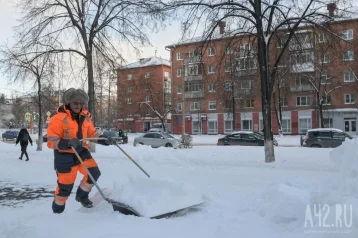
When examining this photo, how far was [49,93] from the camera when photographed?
23.4 m

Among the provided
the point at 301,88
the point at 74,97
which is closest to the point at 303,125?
the point at 301,88

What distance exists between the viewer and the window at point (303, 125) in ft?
158

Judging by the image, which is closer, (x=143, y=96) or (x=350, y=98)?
(x=350, y=98)

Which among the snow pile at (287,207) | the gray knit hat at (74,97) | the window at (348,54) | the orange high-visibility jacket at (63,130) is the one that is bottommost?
the snow pile at (287,207)

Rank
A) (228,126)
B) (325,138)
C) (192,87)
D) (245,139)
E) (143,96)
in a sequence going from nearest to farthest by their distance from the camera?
(325,138)
(245,139)
(228,126)
(192,87)
(143,96)

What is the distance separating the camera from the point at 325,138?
22297 millimetres

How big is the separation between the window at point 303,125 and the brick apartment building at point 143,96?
2063 cm

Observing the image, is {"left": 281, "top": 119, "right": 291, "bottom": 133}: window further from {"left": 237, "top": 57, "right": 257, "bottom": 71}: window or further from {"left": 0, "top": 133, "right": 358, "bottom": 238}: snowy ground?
{"left": 0, "top": 133, "right": 358, "bottom": 238}: snowy ground

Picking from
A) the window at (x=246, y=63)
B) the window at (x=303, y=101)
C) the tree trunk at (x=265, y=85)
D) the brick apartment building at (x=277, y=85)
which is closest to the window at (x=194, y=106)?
the brick apartment building at (x=277, y=85)

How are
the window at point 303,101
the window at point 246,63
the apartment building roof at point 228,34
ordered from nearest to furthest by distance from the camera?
the apartment building roof at point 228,34
the window at point 246,63
the window at point 303,101

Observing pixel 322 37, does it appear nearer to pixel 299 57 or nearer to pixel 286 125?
pixel 299 57

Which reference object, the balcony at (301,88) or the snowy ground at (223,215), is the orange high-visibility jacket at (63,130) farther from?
the balcony at (301,88)

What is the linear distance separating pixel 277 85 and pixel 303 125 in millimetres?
18981

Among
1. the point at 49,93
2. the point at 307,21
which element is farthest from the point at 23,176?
the point at 49,93
